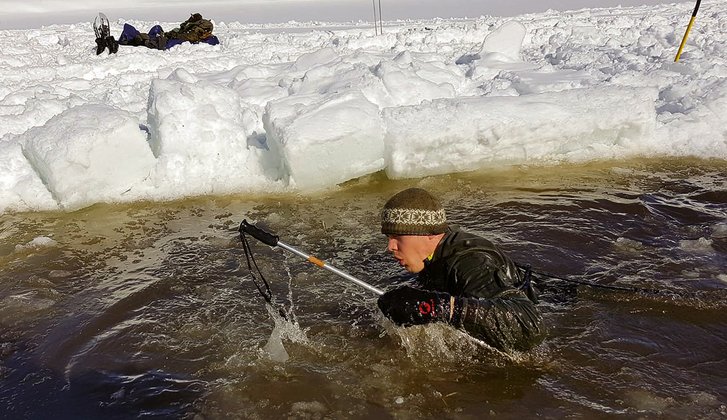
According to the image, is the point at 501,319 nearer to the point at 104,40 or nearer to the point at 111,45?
the point at 111,45

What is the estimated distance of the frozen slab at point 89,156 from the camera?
5555mm

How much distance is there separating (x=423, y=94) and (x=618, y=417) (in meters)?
5.55

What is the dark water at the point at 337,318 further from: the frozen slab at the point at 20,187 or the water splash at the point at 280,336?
the frozen slab at the point at 20,187

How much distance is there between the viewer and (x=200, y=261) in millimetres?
4340

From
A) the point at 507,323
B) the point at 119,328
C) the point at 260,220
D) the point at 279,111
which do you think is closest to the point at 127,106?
the point at 279,111

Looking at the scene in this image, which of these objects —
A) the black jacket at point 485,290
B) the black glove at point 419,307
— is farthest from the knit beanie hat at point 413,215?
the black glove at point 419,307

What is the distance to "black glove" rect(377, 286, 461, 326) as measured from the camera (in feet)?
8.34

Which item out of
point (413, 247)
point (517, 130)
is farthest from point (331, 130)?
point (413, 247)

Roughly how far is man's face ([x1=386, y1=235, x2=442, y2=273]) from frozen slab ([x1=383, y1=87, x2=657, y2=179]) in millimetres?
3275

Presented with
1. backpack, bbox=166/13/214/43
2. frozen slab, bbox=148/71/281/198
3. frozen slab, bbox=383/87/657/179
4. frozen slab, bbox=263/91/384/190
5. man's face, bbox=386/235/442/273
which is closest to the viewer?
man's face, bbox=386/235/442/273

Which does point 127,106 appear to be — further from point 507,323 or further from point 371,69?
point 507,323

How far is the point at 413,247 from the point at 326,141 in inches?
123

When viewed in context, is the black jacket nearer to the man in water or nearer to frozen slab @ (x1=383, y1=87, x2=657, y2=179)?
the man in water

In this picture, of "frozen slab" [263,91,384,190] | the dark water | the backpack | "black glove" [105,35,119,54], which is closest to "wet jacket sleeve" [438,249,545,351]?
the dark water
